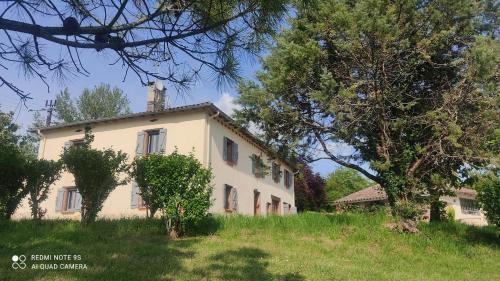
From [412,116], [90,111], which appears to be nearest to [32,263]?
[412,116]

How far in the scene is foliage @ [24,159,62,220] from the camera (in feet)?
46.8

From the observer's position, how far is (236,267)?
8.05 metres

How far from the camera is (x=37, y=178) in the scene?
14.4 meters

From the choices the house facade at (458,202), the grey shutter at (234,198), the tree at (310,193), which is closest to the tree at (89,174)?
the grey shutter at (234,198)

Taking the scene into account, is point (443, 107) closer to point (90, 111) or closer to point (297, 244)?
point (297, 244)

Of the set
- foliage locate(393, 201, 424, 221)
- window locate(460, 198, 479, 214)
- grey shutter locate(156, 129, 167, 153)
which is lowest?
foliage locate(393, 201, 424, 221)

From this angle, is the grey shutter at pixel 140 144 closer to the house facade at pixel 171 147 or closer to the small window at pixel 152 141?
the house facade at pixel 171 147

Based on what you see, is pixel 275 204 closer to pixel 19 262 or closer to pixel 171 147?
pixel 171 147

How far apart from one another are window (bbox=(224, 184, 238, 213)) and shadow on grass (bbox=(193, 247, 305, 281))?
10.4 m

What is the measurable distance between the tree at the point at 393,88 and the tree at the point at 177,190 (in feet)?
9.45

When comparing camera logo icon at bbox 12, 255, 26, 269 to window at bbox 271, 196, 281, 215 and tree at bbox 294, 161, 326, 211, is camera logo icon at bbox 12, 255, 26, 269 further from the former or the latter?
tree at bbox 294, 161, 326, 211

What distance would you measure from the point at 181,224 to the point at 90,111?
3365 centimetres

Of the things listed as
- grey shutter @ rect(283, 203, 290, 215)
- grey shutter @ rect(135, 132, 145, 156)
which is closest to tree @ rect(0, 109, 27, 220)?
grey shutter @ rect(135, 132, 145, 156)

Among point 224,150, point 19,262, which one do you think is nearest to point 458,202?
point 224,150
